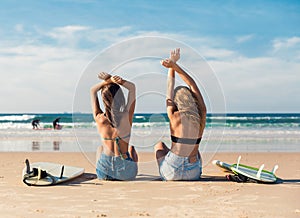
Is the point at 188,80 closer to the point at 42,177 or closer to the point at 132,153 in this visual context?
the point at 132,153

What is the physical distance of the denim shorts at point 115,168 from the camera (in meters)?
5.89

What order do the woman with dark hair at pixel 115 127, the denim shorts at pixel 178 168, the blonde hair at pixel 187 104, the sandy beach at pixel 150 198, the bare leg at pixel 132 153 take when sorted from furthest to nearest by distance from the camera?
the bare leg at pixel 132 153
the denim shorts at pixel 178 168
the woman with dark hair at pixel 115 127
the blonde hair at pixel 187 104
the sandy beach at pixel 150 198

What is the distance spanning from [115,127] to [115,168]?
2.05ft

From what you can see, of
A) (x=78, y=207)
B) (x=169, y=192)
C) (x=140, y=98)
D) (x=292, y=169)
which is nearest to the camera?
(x=78, y=207)

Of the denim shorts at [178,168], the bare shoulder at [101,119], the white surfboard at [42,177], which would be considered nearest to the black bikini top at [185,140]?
the denim shorts at [178,168]

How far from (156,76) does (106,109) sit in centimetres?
82

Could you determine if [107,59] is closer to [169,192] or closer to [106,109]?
[106,109]

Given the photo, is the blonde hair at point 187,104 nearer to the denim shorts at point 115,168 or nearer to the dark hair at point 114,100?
the dark hair at point 114,100

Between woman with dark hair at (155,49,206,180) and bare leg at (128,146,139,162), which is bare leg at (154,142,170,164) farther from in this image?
bare leg at (128,146,139,162)

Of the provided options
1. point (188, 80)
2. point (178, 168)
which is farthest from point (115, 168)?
point (188, 80)

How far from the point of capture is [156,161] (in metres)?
6.11

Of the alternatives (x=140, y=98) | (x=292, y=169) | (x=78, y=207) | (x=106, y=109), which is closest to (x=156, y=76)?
(x=140, y=98)

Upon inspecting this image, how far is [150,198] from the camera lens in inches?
198

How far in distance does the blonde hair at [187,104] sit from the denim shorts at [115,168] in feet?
3.48
